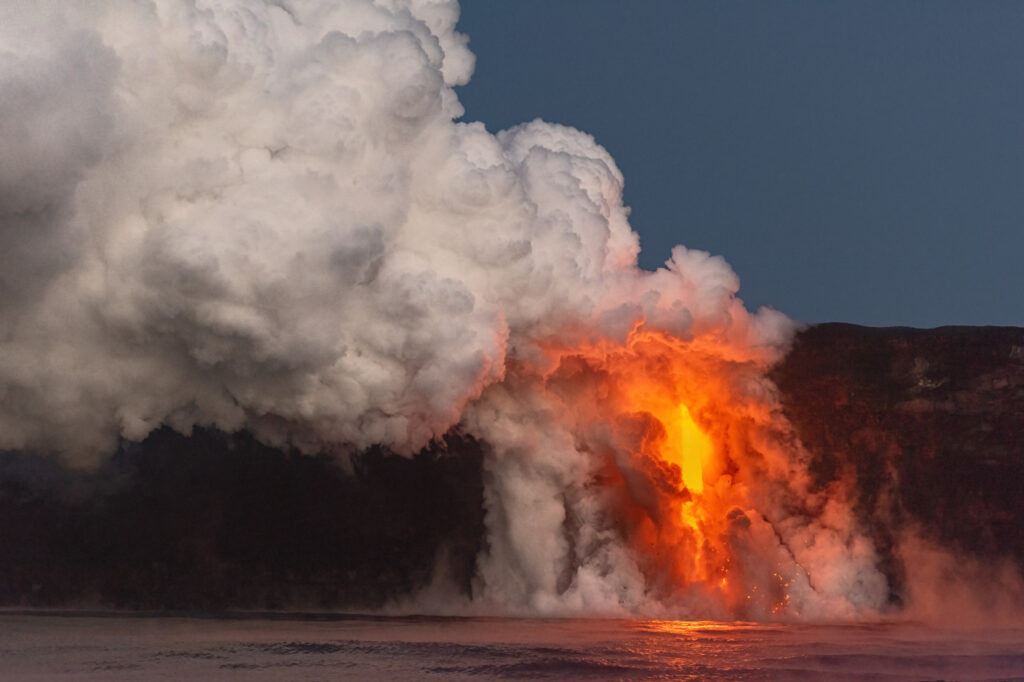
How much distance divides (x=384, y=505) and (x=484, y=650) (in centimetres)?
2393

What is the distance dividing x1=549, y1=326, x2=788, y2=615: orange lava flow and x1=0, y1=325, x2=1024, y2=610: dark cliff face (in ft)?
16.1

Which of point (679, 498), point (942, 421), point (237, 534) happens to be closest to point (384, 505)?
point (237, 534)

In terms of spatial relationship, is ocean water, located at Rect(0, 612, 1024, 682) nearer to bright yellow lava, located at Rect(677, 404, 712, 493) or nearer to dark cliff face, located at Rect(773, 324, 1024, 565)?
bright yellow lava, located at Rect(677, 404, 712, 493)

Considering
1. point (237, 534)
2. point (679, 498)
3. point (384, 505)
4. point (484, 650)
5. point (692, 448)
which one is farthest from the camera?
point (237, 534)

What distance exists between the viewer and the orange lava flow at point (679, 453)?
189ft

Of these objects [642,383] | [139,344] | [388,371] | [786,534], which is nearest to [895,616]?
[786,534]

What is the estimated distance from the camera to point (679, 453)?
5975cm

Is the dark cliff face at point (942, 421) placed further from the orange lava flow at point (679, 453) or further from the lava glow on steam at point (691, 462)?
the orange lava flow at point (679, 453)

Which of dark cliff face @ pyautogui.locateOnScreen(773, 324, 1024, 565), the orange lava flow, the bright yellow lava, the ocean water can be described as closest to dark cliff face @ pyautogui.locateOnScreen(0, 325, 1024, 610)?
dark cliff face @ pyautogui.locateOnScreen(773, 324, 1024, 565)

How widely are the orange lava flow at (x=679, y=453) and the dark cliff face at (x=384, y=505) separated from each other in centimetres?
490

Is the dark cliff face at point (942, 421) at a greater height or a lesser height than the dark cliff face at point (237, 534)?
greater

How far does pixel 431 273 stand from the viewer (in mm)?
53156

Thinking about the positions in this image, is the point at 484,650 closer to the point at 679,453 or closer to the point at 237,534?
the point at 679,453

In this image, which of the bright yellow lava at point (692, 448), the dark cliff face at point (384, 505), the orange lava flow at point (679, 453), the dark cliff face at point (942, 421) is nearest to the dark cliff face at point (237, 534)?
the dark cliff face at point (384, 505)
